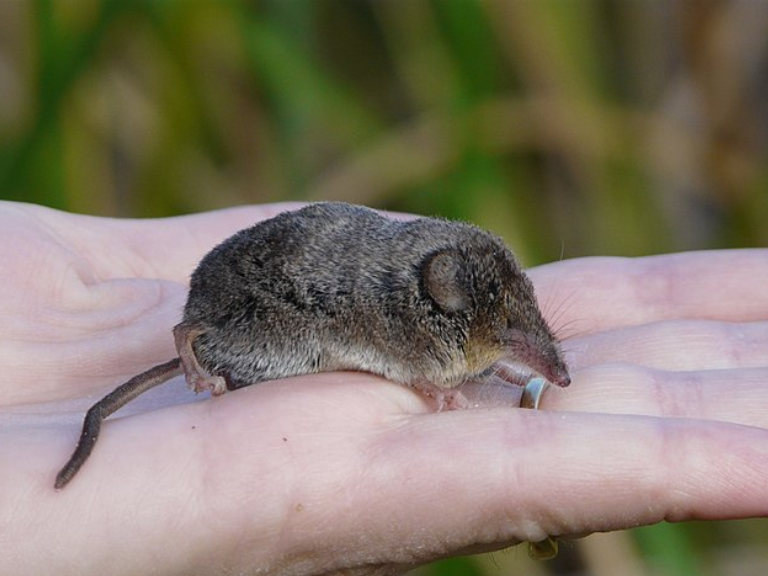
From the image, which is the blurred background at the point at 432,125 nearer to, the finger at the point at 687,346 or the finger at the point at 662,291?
the finger at the point at 662,291

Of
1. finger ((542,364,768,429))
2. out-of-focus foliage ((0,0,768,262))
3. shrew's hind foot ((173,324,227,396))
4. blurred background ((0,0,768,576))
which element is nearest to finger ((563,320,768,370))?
finger ((542,364,768,429))

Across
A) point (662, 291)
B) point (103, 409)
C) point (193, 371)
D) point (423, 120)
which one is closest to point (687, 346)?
point (662, 291)

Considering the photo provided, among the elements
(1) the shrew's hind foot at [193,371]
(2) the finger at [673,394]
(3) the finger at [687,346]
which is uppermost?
(1) the shrew's hind foot at [193,371]

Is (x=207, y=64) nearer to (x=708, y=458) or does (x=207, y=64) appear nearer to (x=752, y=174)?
(x=752, y=174)

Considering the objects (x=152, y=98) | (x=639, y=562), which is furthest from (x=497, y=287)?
(x=152, y=98)

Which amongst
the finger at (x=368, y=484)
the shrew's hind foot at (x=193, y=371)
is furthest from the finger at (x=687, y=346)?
the shrew's hind foot at (x=193, y=371)

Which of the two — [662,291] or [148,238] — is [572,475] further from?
[148,238]

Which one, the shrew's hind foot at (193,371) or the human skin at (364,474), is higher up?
the shrew's hind foot at (193,371)
